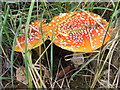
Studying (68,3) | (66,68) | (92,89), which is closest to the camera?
(92,89)

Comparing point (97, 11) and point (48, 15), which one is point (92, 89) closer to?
point (48, 15)

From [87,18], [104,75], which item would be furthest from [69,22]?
[104,75]

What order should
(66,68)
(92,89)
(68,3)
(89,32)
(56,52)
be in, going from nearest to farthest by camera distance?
(92,89) → (89,32) → (66,68) → (56,52) → (68,3)

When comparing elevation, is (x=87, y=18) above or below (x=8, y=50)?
above

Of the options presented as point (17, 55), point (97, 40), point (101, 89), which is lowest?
point (101, 89)

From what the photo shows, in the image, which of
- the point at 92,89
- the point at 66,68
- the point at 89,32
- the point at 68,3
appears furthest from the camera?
the point at 68,3

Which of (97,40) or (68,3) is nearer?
(97,40)

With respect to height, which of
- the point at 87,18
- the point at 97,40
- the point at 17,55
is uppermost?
the point at 87,18

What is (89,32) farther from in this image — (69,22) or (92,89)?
(92,89)

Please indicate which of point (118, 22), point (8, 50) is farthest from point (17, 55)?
point (118, 22)
